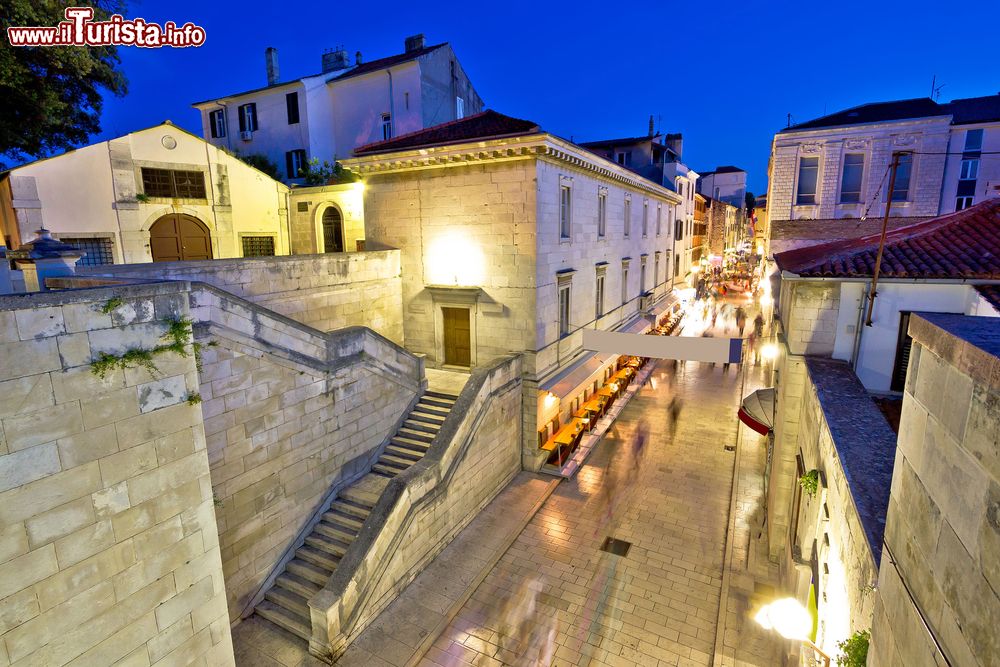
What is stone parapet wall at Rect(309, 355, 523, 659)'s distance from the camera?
9.32 m

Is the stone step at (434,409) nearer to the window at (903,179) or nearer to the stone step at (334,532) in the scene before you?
the stone step at (334,532)

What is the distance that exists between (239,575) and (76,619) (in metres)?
4.96

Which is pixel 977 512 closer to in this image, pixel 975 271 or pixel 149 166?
pixel 975 271

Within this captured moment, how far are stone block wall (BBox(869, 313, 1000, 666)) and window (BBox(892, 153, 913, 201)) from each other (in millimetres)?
23258

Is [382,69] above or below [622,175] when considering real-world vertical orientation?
above

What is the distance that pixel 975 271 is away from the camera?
871cm

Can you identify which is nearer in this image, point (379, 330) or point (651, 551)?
point (651, 551)

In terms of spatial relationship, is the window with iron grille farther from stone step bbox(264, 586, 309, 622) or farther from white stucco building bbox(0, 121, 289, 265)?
stone step bbox(264, 586, 309, 622)

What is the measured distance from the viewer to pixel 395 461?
1288 centimetres

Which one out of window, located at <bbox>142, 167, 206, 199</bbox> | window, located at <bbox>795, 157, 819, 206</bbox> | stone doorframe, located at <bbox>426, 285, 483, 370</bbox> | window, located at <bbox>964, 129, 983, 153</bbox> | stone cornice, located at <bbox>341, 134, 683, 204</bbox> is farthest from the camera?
window, located at <bbox>964, 129, 983, 153</bbox>

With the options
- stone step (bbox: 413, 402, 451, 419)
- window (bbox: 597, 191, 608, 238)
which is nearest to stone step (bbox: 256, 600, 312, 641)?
stone step (bbox: 413, 402, 451, 419)

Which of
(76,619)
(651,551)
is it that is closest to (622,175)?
(651,551)

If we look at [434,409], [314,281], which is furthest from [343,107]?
[434,409]
